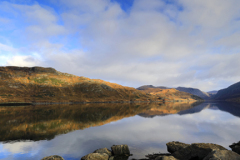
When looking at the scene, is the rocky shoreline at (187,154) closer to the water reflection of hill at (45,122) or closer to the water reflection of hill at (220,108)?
the water reflection of hill at (45,122)

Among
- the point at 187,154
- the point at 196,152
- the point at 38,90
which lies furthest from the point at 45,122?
the point at 38,90

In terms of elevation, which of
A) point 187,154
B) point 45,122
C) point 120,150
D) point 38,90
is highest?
point 38,90

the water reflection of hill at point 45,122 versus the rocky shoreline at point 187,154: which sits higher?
the rocky shoreline at point 187,154

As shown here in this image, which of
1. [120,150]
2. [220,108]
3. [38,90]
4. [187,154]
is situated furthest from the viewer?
[38,90]

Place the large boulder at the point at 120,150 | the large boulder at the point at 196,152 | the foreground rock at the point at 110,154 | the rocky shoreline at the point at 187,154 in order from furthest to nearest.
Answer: the large boulder at the point at 120,150 < the foreground rock at the point at 110,154 < the large boulder at the point at 196,152 < the rocky shoreline at the point at 187,154

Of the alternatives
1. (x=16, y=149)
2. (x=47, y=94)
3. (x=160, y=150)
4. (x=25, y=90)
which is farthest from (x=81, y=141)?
(x=25, y=90)

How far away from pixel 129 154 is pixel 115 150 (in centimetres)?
211

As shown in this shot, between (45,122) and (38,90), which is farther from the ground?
(38,90)

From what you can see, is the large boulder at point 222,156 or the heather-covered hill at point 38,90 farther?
the heather-covered hill at point 38,90

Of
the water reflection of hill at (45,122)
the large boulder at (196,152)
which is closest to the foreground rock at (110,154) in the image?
the large boulder at (196,152)

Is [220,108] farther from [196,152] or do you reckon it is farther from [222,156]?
[222,156]

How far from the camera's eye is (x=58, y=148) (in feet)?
69.5

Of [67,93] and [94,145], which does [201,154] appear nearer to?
[94,145]

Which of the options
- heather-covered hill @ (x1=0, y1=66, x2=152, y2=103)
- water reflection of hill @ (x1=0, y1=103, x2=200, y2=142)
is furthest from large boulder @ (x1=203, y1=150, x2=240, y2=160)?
heather-covered hill @ (x1=0, y1=66, x2=152, y2=103)
